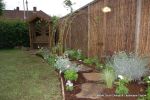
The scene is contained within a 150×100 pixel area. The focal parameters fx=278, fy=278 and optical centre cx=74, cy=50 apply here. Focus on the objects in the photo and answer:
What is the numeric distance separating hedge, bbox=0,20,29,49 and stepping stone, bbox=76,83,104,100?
45.8ft

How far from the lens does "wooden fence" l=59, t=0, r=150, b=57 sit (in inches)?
264

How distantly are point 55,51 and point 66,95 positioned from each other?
616 centimetres

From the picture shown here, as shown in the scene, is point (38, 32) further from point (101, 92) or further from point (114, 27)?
point (101, 92)

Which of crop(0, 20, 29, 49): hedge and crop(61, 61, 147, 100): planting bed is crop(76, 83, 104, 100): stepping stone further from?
crop(0, 20, 29, 49): hedge

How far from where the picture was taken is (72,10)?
429 inches

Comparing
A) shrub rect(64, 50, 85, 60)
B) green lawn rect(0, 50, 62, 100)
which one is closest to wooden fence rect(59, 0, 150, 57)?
shrub rect(64, 50, 85, 60)

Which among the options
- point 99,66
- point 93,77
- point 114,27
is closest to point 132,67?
point 93,77

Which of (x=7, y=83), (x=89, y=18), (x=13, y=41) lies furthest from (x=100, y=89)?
(x=13, y=41)

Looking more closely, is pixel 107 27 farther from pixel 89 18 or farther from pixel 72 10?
pixel 72 10

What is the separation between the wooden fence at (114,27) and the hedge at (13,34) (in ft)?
28.4

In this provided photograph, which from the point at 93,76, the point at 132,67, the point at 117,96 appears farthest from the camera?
the point at 93,76

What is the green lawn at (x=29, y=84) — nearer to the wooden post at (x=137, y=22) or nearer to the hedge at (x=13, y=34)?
the wooden post at (x=137, y=22)

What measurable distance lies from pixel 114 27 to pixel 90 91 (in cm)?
291

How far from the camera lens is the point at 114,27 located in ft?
27.4
